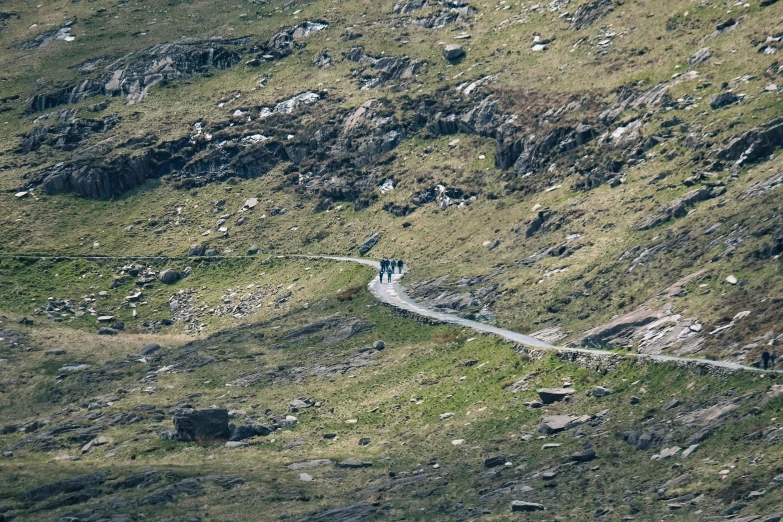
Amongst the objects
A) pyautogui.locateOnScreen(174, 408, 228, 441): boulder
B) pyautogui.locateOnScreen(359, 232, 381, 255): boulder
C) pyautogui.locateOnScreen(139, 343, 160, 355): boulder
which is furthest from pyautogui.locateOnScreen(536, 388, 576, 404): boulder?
pyautogui.locateOnScreen(359, 232, 381, 255): boulder

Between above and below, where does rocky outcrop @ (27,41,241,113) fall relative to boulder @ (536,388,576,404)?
above

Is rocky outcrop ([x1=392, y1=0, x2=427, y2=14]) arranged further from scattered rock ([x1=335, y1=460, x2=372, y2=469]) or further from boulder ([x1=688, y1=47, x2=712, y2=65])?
scattered rock ([x1=335, y1=460, x2=372, y2=469])

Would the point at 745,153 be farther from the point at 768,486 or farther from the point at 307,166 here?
the point at 307,166

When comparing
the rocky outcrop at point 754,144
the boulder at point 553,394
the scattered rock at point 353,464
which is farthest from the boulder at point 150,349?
the rocky outcrop at point 754,144

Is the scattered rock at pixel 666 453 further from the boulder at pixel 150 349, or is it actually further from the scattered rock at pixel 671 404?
the boulder at pixel 150 349

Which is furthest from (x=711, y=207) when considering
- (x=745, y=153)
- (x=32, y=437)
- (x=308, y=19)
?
(x=308, y=19)

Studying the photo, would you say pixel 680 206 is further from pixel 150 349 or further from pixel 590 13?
pixel 590 13
